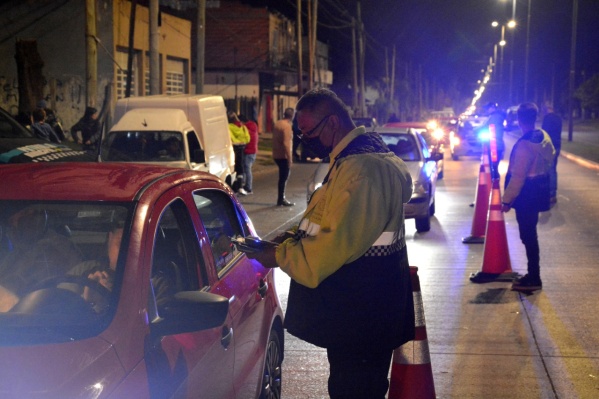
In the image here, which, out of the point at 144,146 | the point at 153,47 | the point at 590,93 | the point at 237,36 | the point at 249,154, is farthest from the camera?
the point at 590,93

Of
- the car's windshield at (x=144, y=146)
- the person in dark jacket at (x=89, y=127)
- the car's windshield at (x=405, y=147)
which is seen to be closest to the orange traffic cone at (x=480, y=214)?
the car's windshield at (x=405, y=147)

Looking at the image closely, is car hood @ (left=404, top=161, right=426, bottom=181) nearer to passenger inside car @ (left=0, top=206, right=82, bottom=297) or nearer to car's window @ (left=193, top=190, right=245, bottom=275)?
car's window @ (left=193, top=190, right=245, bottom=275)

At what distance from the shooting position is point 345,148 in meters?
3.76

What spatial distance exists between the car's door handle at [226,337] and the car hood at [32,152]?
8.05 m

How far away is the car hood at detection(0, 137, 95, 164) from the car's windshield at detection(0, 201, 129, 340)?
739 cm

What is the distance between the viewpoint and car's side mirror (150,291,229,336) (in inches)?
136

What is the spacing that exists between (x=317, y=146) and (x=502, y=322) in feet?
Answer: 15.6

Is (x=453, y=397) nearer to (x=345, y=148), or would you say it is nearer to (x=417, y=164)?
(x=345, y=148)

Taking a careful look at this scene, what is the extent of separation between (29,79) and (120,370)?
26.6m

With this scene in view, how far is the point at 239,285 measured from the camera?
4.62 m

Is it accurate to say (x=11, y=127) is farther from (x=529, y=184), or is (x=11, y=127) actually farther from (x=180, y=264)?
(x=180, y=264)

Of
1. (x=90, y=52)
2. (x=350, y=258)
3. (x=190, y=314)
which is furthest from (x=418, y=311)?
(x=90, y=52)

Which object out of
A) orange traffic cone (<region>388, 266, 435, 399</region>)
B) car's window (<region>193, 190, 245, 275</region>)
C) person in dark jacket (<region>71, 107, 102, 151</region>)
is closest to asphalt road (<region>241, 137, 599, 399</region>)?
car's window (<region>193, 190, 245, 275</region>)

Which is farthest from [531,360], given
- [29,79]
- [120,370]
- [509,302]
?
[29,79]
